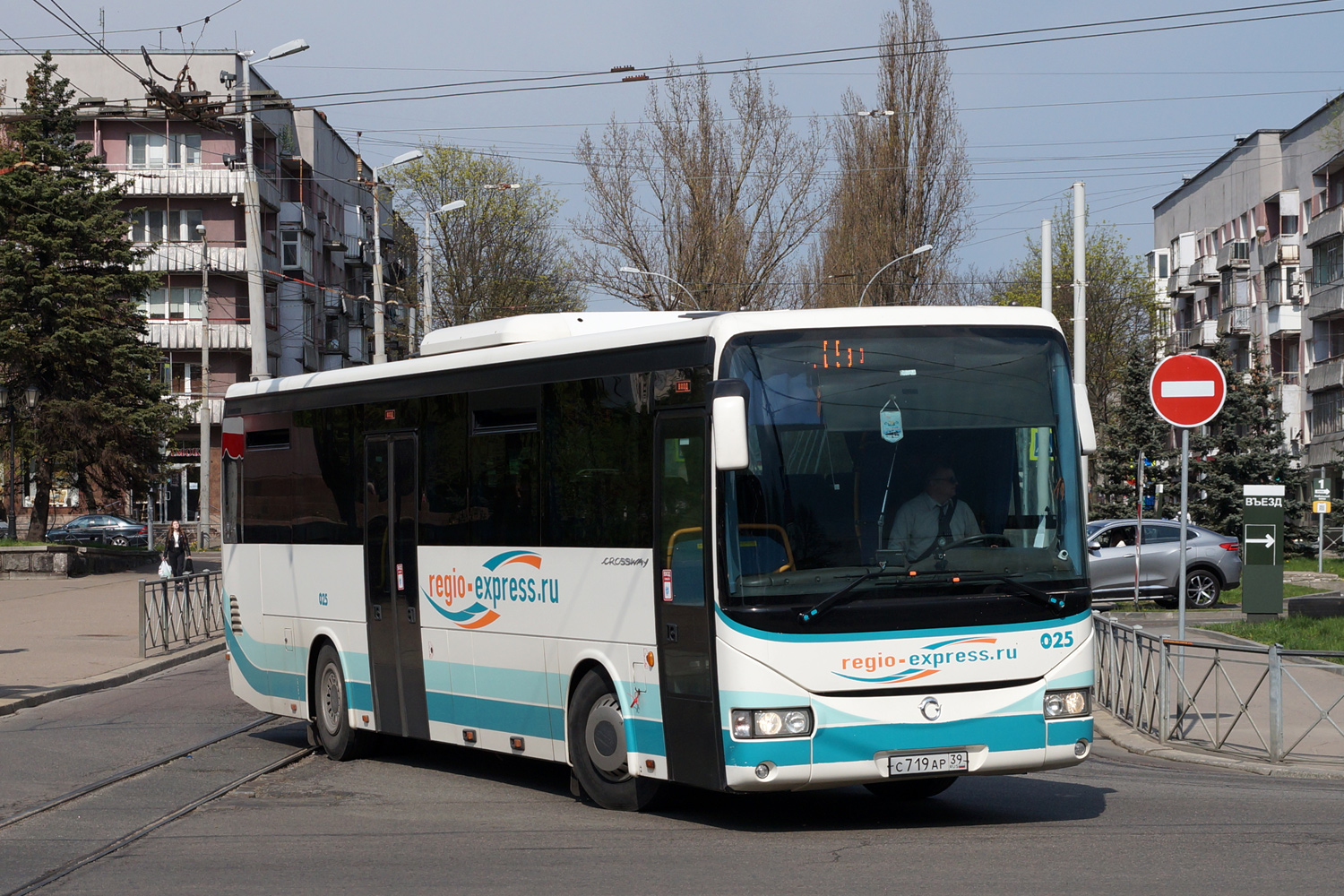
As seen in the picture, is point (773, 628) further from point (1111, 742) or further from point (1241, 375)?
point (1241, 375)

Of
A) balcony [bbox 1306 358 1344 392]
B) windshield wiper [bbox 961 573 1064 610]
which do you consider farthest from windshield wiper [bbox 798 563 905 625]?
balcony [bbox 1306 358 1344 392]

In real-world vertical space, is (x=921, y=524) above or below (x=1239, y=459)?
below

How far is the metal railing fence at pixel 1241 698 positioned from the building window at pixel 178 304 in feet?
207

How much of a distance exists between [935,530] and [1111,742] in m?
5.38

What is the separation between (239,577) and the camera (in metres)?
14.4

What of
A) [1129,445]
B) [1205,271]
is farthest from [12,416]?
[1205,271]

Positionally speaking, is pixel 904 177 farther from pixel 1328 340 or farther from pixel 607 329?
pixel 607 329

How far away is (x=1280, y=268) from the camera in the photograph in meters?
75.0

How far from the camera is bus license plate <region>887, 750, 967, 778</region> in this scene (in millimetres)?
8648

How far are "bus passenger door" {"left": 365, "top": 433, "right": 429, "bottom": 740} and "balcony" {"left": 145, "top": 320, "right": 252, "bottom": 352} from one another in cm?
6102

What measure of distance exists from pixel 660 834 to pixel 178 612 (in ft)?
57.2

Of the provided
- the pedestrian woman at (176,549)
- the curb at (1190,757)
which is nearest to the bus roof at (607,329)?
the curb at (1190,757)

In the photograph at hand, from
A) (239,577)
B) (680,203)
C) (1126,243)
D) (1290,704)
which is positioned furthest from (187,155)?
(1290,704)

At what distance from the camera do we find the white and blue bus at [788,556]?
28.2 ft
